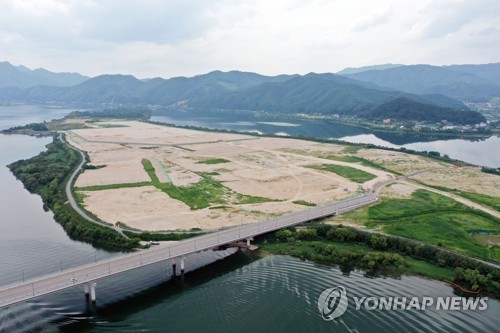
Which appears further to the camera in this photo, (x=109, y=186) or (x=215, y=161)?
(x=215, y=161)

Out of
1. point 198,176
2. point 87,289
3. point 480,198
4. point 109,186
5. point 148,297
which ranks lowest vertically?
point 148,297

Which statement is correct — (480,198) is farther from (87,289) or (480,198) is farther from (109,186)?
(109,186)

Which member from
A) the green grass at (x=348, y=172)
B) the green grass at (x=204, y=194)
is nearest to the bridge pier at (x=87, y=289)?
the green grass at (x=204, y=194)

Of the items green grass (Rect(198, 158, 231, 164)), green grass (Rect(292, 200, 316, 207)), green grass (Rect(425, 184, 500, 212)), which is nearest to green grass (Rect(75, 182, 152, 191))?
green grass (Rect(198, 158, 231, 164))

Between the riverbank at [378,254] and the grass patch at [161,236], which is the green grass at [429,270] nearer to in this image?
Result: the riverbank at [378,254]

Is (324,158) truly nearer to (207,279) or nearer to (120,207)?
(120,207)

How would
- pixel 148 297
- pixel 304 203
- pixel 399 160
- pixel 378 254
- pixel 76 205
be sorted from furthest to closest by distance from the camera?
pixel 399 160, pixel 304 203, pixel 76 205, pixel 378 254, pixel 148 297

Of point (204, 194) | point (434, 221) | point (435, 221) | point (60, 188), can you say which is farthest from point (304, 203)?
point (60, 188)

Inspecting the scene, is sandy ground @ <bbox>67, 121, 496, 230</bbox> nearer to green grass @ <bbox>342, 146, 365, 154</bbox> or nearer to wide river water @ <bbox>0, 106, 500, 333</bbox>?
green grass @ <bbox>342, 146, 365, 154</bbox>

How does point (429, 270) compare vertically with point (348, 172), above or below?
below
